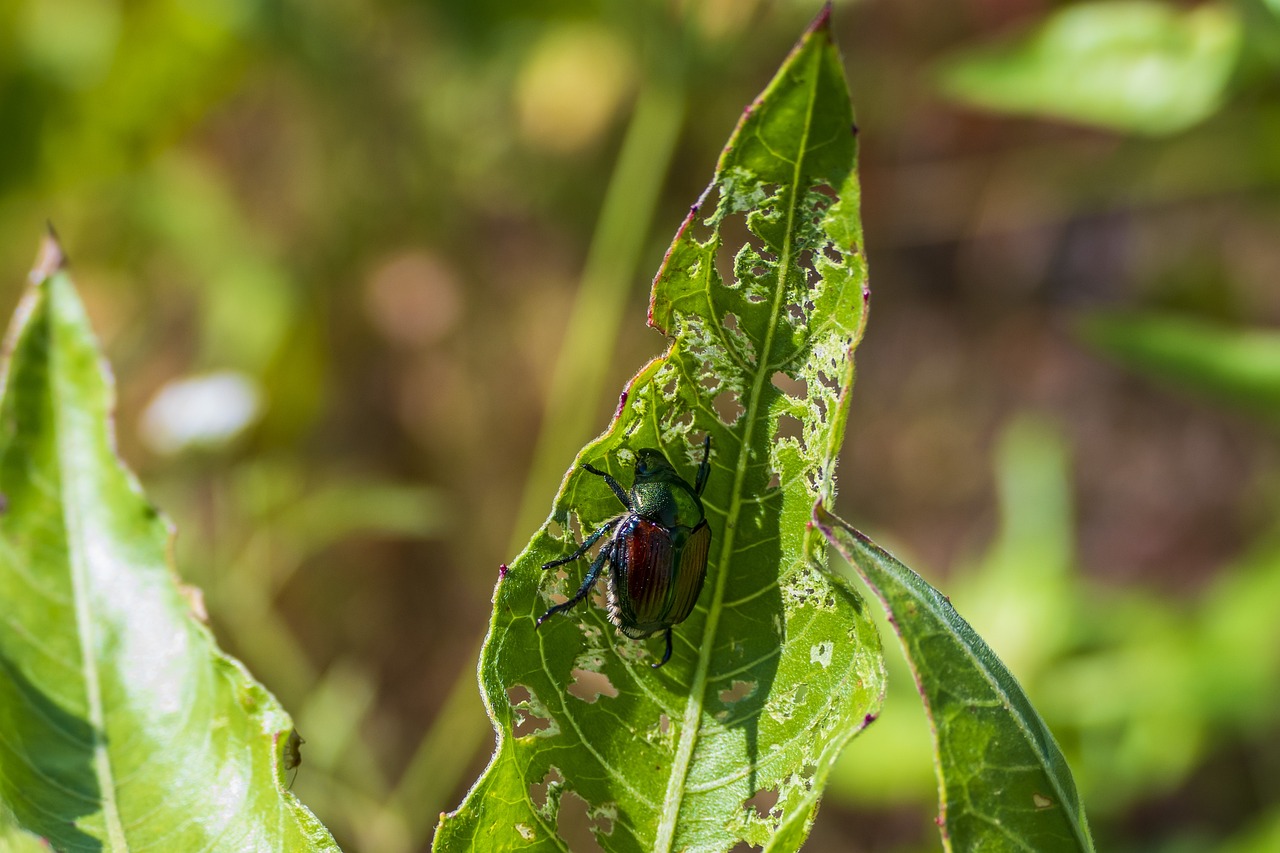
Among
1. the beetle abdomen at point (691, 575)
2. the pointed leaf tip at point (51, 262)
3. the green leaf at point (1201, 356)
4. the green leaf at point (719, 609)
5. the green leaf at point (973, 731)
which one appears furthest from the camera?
the green leaf at point (1201, 356)

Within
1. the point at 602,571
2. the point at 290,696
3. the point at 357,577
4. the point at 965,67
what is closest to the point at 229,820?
the point at 602,571

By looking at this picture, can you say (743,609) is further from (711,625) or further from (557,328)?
(557,328)

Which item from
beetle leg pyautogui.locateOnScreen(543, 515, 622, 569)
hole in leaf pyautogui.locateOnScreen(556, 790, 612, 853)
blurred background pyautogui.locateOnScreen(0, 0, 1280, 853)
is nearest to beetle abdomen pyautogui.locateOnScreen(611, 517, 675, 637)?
A: beetle leg pyautogui.locateOnScreen(543, 515, 622, 569)

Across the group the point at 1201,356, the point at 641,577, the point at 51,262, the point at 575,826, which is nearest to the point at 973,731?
the point at 641,577

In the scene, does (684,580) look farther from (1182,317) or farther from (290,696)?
(1182,317)

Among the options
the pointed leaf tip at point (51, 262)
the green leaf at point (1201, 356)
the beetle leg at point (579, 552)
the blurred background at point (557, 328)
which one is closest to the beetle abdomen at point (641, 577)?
the beetle leg at point (579, 552)

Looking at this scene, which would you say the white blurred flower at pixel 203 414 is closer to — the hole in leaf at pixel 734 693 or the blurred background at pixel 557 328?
the blurred background at pixel 557 328

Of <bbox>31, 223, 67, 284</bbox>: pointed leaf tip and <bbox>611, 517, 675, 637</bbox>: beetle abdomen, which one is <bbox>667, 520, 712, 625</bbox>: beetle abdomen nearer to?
<bbox>611, 517, 675, 637</bbox>: beetle abdomen
